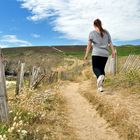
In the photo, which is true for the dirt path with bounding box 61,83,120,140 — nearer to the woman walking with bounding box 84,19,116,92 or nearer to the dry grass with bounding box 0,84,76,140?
the dry grass with bounding box 0,84,76,140

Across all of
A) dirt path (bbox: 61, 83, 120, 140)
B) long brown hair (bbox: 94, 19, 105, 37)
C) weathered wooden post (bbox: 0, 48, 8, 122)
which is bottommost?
dirt path (bbox: 61, 83, 120, 140)

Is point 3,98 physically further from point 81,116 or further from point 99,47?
point 99,47

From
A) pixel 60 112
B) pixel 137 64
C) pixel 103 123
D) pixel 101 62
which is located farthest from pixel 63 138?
pixel 137 64

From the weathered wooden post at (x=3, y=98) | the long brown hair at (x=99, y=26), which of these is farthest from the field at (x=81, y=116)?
the long brown hair at (x=99, y=26)

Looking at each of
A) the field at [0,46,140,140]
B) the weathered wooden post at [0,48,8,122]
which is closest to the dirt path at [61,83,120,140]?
the field at [0,46,140,140]

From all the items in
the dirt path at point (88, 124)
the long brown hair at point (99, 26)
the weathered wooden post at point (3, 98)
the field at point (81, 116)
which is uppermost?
the long brown hair at point (99, 26)

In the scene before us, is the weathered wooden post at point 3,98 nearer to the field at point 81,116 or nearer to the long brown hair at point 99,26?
the field at point 81,116

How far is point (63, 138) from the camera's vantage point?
7582mm

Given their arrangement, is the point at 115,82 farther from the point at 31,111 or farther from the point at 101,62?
the point at 31,111

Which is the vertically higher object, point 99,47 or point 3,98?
point 99,47

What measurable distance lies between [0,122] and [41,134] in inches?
28.0

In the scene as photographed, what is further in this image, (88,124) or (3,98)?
(88,124)

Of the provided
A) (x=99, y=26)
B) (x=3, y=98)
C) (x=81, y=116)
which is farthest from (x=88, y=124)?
(x=99, y=26)

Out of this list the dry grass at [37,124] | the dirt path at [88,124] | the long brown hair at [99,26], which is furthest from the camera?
the long brown hair at [99,26]
